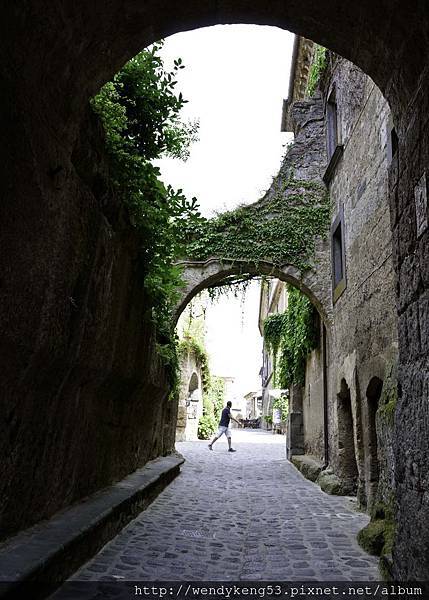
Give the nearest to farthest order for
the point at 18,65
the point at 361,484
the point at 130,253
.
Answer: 1. the point at 18,65
2. the point at 130,253
3. the point at 361,484

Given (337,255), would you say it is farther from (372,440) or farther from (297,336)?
(372,440)

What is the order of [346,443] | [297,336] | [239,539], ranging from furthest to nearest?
[297,336], [346,443], [239,539]

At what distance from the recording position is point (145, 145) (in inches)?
187

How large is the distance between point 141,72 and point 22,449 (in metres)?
3.23

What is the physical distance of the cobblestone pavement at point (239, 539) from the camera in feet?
11.4

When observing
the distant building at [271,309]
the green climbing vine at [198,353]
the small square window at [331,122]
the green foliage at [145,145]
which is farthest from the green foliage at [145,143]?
the distant building at [271,309]

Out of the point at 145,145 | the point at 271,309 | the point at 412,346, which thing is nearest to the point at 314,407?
the point at 145,145

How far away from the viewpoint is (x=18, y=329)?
253 centimetres

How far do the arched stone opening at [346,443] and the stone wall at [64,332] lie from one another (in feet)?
12.4

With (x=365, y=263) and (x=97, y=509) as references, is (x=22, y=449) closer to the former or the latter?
(x=97, y=509)

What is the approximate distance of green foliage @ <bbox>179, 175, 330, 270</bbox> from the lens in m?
10.5

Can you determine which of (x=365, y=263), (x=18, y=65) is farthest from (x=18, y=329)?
(x=365, y=263)

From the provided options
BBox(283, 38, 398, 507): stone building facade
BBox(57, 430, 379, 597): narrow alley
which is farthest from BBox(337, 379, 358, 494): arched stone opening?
BBox(57, 430, 379, 597): narrow alley

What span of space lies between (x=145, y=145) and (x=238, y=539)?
12.0 ft
